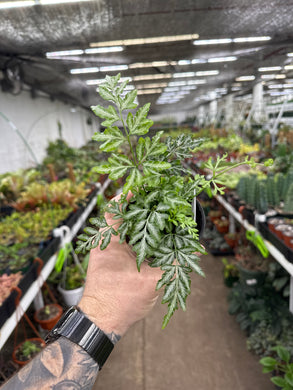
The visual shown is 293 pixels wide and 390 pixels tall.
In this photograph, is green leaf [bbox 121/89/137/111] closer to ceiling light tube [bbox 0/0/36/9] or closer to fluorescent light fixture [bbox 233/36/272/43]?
fluorescent light fixture [bbox 233/36/272/43]

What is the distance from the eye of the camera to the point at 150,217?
49 centimetres

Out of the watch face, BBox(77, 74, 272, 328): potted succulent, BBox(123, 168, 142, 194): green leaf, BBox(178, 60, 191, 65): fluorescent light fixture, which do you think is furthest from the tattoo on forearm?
BBox(178, 60, 191, 65): fluorescent light fixture

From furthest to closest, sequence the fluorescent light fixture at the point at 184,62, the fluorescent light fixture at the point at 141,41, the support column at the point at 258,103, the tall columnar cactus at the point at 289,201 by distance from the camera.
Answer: the support column at the point at 258,103 < the tall columnar cactus at the point at 289,201 < the fluorescent light fixture at the point at 184,62 < the fluorescent light fixture at the point at 141,41

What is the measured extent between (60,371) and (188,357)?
5.45ft

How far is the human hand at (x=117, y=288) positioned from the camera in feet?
1.72

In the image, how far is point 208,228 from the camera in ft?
12.8

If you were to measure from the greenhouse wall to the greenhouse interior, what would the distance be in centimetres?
60

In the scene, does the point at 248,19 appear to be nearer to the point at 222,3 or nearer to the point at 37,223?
the point at 222,3

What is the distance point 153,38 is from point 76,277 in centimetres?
188

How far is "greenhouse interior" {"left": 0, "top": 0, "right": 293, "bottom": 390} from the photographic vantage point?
50 cm

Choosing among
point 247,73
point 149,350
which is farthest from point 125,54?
point 149,350

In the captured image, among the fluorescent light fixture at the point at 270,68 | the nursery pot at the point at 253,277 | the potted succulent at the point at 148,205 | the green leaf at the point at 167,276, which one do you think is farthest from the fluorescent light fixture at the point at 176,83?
the green leaf at the point at 167,276

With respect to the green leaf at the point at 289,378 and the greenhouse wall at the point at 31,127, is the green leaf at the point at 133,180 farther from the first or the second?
the greenhouse wall at the point at 31,127

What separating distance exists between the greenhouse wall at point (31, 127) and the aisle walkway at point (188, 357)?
7.34 feet
